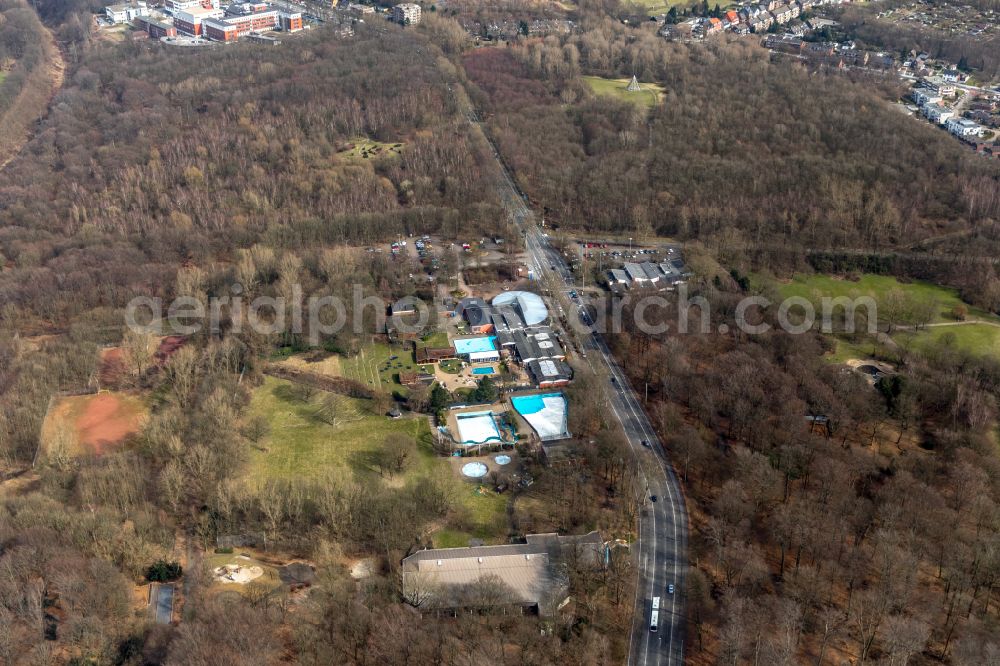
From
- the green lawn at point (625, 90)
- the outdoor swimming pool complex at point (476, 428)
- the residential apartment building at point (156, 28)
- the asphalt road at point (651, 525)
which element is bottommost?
the asphalt road at point (651, 525)

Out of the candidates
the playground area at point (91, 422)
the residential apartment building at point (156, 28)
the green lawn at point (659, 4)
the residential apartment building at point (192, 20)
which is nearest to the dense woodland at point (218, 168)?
the playground area at point (91, 422)

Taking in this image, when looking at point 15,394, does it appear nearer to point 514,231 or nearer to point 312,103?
point 514,231

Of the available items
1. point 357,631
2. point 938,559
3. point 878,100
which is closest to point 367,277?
point 357,631

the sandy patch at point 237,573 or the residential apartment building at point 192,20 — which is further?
the residential apartment building at point 192,20

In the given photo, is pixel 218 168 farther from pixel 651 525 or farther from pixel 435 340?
pixel 651 525

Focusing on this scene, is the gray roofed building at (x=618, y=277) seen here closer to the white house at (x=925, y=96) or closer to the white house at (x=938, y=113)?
the white house at (x=938, y=113)

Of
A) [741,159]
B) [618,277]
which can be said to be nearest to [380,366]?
[618,277]
